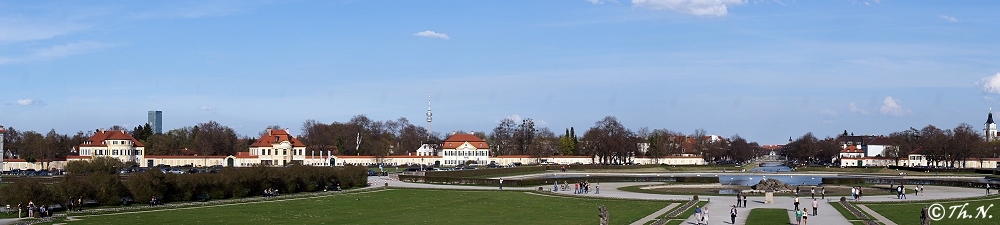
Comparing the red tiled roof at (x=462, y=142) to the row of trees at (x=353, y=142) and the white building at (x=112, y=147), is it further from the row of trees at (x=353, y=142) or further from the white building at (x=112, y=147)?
the white building at (x=112, y=147)

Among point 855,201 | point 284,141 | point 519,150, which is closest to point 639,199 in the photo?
point 855,201

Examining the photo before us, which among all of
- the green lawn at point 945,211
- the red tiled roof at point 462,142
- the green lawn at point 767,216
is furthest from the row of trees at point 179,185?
the red tiled roof at point 462,142

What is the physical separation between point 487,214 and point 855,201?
2294 cm

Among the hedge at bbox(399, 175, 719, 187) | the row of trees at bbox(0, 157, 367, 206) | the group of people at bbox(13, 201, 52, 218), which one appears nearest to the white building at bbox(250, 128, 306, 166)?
the hedge at bbox(399, 175, 719, 187)

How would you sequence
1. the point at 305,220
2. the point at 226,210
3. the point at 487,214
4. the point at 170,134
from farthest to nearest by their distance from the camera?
the point at 170,134
the point at 226,210
the point at 487,214
the point at 305,220

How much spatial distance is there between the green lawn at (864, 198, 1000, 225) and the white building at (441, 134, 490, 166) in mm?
109615

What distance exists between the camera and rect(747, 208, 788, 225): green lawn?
43281 millimetres

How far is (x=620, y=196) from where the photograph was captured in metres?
66.2

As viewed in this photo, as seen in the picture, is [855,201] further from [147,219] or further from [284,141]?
[284,141]

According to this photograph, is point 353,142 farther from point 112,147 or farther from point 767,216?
point 767,216

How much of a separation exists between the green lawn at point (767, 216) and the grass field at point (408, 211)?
16.4ft

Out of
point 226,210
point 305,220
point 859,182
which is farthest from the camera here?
point 859,182

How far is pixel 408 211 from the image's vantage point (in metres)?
52.0

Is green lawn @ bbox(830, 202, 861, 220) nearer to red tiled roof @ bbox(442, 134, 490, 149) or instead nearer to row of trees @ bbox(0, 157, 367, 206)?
row of trees @ bbox(0, 157, 367, 206)
